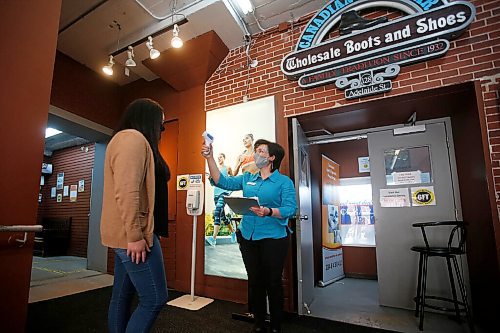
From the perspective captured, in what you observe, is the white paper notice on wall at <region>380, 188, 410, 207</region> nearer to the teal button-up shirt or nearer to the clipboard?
the teal button-up shirt

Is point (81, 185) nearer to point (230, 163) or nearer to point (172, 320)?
point (230, 163)

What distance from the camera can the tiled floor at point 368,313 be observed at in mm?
2674

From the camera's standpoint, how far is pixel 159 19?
3518mm

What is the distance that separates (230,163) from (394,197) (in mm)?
2054

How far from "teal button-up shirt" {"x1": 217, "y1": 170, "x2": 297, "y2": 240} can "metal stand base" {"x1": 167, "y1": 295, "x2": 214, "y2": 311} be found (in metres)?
1.39

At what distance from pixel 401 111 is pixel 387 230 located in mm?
1422

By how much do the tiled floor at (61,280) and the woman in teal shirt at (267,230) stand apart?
111 inches

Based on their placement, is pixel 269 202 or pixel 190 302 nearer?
pixel 269 202

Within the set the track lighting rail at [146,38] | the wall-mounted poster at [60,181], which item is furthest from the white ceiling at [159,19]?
the wall-mounted poster at [60,181]

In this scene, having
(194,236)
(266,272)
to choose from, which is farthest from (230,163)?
(266,272)

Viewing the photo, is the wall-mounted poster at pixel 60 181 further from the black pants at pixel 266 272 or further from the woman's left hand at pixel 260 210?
the woman's left hand at pixel 260 210

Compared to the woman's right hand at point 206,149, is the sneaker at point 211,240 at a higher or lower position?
lower

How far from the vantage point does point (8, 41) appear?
1442mm

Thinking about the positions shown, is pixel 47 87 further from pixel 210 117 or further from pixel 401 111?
pixel 401 111
